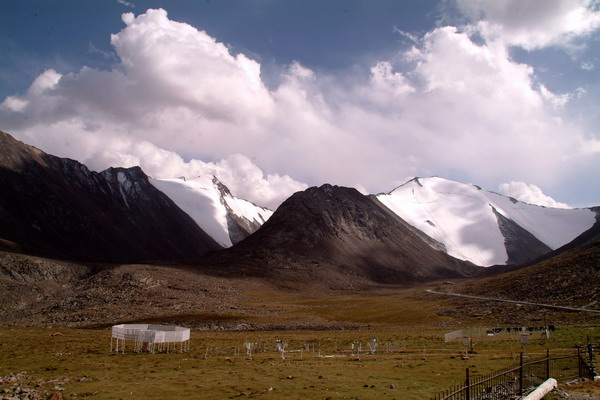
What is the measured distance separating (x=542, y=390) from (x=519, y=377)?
1.58 meters

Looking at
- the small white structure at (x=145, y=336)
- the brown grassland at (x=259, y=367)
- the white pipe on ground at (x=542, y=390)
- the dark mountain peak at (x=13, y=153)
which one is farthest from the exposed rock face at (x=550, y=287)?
the dark mountain peak at (x=13, y=153)

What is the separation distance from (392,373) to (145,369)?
60.8ft

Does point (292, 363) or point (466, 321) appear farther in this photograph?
point (466, 321)

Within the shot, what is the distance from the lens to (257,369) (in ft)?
114

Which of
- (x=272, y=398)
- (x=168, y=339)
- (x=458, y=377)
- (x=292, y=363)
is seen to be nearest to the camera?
(x=272, y=398)

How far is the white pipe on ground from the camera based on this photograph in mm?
20322

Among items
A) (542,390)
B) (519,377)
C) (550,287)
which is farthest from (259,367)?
(550,287)

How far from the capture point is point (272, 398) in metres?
23.8

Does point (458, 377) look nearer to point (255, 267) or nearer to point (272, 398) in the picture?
point (272, 398)

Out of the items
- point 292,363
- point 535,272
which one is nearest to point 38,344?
point 292,363

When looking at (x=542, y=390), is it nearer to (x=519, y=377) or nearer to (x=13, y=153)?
(x=519, y=377)

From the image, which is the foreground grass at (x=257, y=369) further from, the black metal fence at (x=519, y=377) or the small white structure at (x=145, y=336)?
the black metal fence at (x=519, y=377)

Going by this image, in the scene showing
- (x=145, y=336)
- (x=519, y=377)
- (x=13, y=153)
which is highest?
(x=13, y=153)

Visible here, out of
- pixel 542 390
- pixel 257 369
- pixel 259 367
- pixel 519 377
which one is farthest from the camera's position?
pixel 259 367
